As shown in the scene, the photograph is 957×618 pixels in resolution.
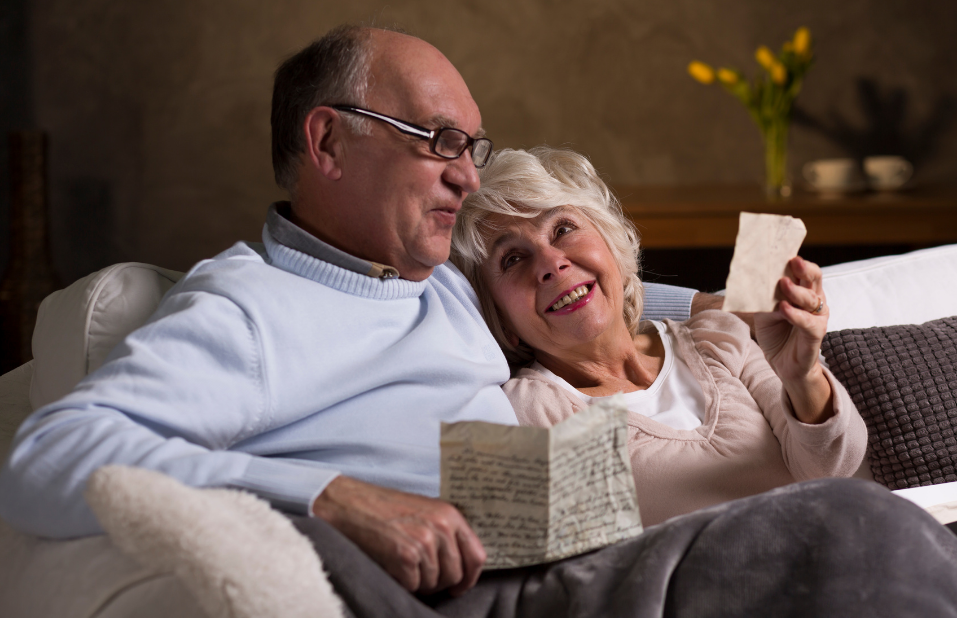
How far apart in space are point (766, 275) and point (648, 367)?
0.45m

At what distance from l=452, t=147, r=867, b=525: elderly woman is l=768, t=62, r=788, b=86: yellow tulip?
205 cm

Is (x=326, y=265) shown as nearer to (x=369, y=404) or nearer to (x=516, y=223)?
(x=369, y=404)

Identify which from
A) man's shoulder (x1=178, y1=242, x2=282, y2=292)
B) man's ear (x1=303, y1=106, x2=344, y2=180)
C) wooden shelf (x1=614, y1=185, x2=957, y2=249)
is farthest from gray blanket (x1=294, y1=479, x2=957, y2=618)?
wooden shelf (x1=614, y1=185, x2=957, y2=249)

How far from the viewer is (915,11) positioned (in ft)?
12.0

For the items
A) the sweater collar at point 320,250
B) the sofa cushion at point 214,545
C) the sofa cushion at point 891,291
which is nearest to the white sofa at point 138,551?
the sofa cushion at point 214,545

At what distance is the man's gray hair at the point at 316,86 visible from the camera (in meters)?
1.27

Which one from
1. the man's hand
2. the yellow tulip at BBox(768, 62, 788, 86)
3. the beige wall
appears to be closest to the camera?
the man's hand

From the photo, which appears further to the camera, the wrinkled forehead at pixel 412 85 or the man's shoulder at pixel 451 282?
the man's shoulder at pixel 451 282

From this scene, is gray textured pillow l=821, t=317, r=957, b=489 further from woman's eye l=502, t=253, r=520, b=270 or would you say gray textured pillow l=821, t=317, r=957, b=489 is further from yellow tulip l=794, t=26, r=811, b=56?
yellow tulip l=794, t=26, r=811, b=56

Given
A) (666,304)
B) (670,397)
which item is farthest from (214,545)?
(666,304)

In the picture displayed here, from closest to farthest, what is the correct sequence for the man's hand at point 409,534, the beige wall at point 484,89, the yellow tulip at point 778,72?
the man's hand at point 409,534 → the yellow tulip at point 778,72 → the beige wall at point 484,89

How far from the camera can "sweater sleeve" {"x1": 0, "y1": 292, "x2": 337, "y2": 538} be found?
90 cm

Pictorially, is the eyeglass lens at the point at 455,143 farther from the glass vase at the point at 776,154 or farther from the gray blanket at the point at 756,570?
the glass vase at the point at 776,154

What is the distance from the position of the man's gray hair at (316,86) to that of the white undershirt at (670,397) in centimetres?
58
